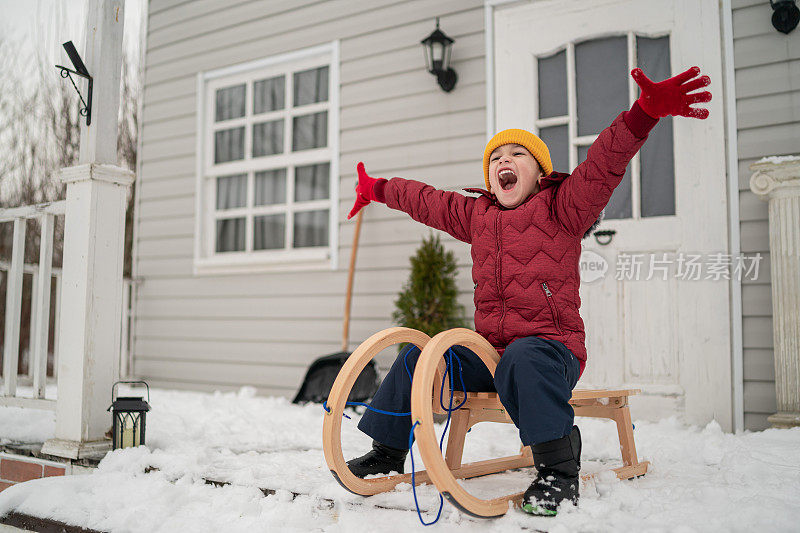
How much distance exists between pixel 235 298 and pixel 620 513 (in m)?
3.86

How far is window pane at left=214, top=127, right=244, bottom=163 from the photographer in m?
5.06

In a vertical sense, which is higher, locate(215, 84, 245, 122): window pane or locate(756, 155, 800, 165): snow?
locate(215, 84, 245, 122): window pane

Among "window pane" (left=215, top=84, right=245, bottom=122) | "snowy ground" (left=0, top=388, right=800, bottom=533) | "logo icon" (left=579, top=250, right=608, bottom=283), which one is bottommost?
"snowy ground" (left=0, top=388, right=800, bottom=533)

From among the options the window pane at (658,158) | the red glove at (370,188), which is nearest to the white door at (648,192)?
the window pane at (658,158)

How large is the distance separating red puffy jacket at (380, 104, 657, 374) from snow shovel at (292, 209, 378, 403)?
1.97 metres

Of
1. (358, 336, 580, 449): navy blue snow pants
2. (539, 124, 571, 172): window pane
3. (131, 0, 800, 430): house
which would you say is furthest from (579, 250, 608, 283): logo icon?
(358, 336, 580, 449): navy blue snow pants

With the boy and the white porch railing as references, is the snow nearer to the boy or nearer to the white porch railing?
the boy

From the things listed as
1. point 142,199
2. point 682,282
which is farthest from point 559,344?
point 142,199

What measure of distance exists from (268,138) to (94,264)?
2.65m

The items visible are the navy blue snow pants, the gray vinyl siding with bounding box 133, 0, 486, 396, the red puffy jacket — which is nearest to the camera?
the navy blue snow pants

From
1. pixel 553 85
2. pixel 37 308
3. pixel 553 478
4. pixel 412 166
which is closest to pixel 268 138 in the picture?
pixel 412 166

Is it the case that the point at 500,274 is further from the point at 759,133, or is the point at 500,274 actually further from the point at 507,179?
the point at 759,133

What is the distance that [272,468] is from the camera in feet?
7.23

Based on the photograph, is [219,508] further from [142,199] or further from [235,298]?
[142,199]
